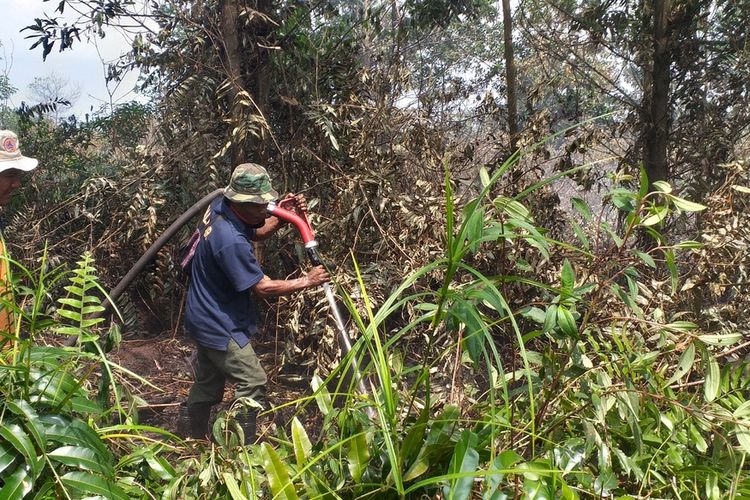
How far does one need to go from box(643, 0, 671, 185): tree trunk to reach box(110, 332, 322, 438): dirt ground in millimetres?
3362

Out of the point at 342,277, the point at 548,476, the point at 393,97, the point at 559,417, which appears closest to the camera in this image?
the point at 548,476

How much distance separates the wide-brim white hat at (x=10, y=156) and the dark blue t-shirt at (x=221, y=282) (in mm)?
926

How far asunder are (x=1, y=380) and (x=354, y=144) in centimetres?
417

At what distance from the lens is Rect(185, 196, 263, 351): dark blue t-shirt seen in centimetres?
358

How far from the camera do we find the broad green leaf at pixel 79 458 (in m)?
1.43

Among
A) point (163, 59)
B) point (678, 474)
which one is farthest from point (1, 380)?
point (163, 59)

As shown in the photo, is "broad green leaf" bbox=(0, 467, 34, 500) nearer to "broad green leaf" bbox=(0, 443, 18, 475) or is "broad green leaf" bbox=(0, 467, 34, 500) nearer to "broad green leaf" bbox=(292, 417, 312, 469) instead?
"broad green leaf" bbox=(0, 443, 18, 475)

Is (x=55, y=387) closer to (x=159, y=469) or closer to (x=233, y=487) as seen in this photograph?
(x=159, y=469)

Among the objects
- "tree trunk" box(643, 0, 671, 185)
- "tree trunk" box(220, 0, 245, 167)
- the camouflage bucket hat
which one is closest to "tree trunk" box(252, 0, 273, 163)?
"tree trunk" box(220, 0, 245, 167)

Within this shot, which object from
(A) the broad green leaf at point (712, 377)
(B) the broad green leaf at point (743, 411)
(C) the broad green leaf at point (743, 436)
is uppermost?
(A) the broad green leaf at point (712, 377)

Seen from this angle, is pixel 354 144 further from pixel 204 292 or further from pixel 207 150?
pixel 204 292

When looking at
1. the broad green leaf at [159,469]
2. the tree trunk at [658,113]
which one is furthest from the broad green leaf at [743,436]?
the tree trunk at [658,113]

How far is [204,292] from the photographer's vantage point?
147 inches

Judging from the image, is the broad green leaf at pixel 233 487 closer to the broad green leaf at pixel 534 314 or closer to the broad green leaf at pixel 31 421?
the broad green leaf at pixel 31 421
